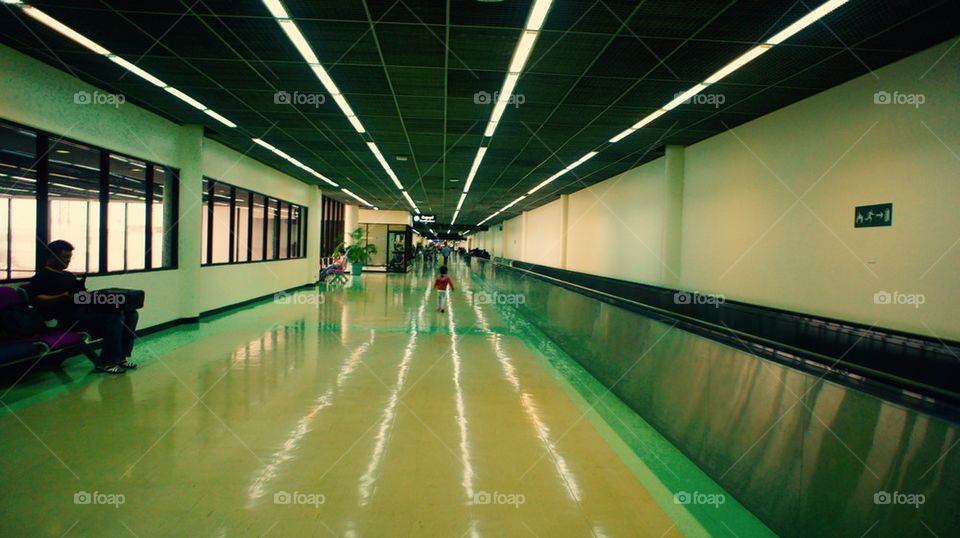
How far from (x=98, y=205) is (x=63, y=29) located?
3.40 m

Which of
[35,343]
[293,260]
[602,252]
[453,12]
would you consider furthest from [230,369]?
[602,252]

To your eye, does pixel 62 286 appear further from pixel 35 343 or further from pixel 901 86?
pixel 901 86

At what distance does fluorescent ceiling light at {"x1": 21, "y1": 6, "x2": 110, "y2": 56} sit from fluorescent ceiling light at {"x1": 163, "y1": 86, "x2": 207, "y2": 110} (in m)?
1.40

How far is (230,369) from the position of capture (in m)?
6.60

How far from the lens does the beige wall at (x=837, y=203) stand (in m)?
5.42

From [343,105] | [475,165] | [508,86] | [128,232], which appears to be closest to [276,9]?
[343,105]

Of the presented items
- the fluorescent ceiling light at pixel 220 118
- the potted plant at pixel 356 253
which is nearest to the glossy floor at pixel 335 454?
the fluorescent ceiling light at pixel 220 118

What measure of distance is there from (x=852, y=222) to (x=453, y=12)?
6315 mm

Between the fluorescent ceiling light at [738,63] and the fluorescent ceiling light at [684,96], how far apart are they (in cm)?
23

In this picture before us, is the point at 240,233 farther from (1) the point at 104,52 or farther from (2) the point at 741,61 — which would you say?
(2) the point at 741,61

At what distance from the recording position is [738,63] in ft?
20.3

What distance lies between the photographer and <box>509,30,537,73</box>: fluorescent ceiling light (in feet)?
18.2

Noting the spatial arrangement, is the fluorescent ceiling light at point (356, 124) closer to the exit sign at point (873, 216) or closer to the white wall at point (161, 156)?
the white wall at point (161, 156)

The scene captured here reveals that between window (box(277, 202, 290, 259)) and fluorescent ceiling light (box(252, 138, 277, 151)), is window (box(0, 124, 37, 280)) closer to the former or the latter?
fluorescent ceiling light (box(252, 138, 277, 151))
